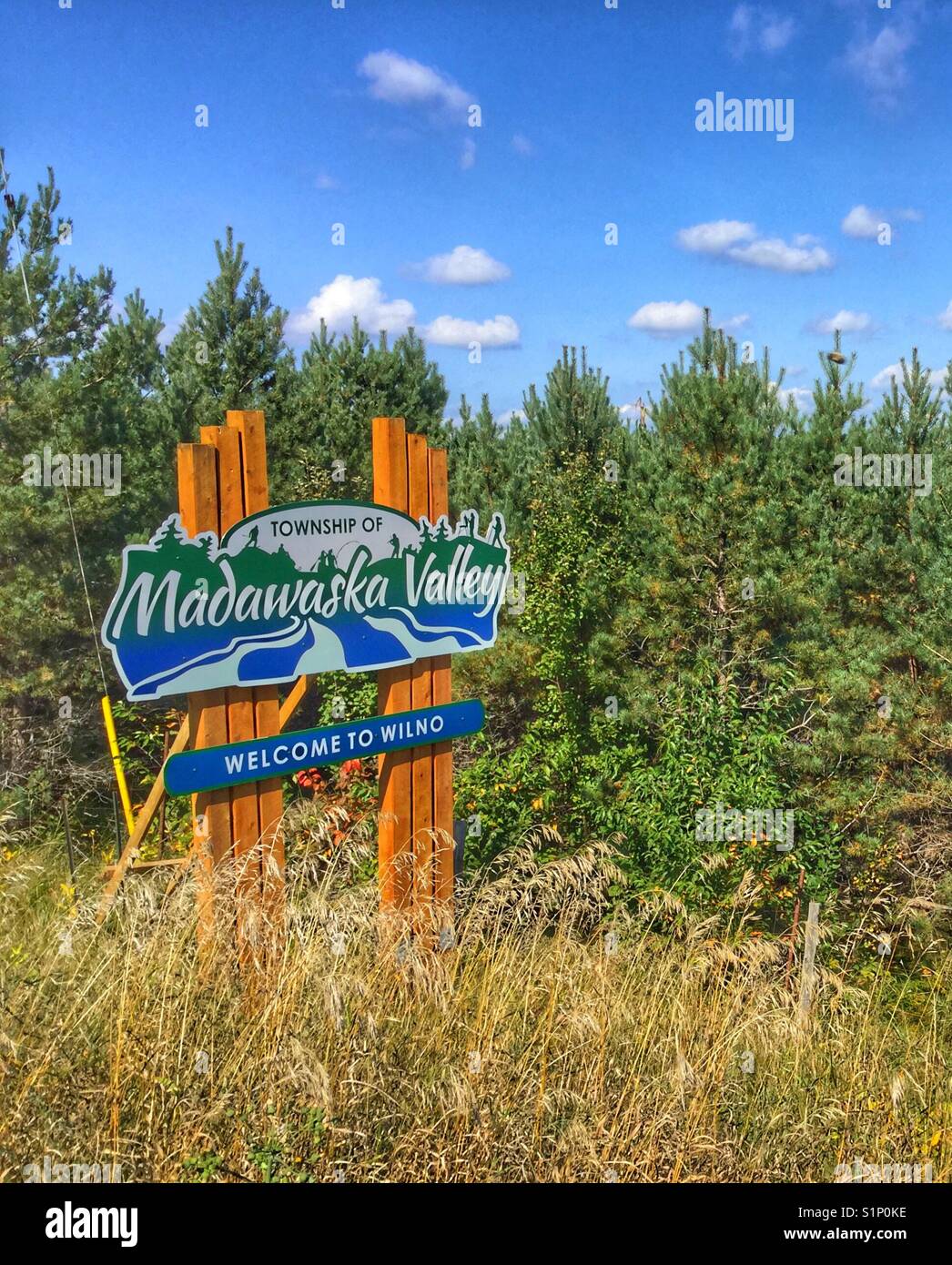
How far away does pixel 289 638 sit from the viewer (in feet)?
16.3

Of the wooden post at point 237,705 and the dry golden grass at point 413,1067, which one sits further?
the wooden post at point 237,705

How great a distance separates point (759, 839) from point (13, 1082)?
20.0 feet

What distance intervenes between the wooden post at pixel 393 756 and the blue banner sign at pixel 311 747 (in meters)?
0.12

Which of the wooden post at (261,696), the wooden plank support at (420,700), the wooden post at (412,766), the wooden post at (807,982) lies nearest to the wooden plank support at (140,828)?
the wooden post at (261,696)

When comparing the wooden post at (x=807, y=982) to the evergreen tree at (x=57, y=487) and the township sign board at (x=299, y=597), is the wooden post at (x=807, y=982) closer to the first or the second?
the township sign board at (x=299, y=597)

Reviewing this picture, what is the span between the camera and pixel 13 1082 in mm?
2973

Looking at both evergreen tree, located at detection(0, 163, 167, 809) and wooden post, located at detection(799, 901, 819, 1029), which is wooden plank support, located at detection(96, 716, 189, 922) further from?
evergreen tree, located at detection(0, 163, 167, 809)

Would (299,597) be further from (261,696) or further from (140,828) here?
(140,828)

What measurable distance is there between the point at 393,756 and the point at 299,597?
1.02 metres

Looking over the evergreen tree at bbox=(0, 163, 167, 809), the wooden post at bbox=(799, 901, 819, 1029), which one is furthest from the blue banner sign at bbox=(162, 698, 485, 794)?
the evergreen tree at bbox=(0, 163, 167, 809)

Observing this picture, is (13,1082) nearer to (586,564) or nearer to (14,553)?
(586,564)

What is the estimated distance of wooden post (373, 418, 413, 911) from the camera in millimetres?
5426

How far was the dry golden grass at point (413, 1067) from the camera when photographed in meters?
3.01

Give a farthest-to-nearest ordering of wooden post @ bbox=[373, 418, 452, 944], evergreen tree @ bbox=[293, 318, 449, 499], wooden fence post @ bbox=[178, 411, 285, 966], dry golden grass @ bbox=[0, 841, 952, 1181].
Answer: evergreen tree @ bbox=[293, 318, 449, 499], wooden post @ bbox=[373, 418, 452, 944], wooden fence post @ bbox=[178, 411, 285, 966], dry golden grass @ bbox=[0, 841, 952, 1181]
